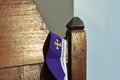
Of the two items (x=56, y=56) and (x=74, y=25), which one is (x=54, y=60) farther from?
(x=74, y=25)

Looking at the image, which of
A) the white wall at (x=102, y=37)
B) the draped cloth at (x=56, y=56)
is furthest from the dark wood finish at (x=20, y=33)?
the white wall at (x=102, y=37)

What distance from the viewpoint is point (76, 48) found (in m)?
0.79

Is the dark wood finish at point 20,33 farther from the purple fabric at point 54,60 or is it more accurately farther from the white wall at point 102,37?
the white wall at point 102,37

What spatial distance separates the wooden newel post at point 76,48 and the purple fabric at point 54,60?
0.05m

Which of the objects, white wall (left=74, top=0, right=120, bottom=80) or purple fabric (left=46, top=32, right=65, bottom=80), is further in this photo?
white wall (left=74, top=0, right=120, bottom=80)

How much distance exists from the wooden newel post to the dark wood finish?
89 mm

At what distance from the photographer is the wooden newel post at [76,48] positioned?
778 millimetres

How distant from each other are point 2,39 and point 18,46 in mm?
50

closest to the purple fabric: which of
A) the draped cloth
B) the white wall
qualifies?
the draped cloth

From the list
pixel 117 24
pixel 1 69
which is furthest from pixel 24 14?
pixel 117 24

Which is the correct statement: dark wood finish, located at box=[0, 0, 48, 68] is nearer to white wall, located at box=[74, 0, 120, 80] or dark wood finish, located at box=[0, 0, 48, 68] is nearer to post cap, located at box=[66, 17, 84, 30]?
post cap, located at box=[66, 17, 84, 30]

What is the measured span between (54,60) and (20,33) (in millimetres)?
131

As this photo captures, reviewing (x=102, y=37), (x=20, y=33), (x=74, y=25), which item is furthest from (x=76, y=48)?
(x=102, y=37)

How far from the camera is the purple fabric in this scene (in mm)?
722
